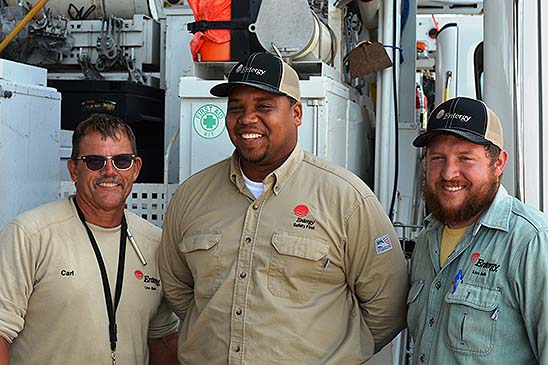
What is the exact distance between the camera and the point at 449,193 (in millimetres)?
2137

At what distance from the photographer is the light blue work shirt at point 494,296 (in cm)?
193

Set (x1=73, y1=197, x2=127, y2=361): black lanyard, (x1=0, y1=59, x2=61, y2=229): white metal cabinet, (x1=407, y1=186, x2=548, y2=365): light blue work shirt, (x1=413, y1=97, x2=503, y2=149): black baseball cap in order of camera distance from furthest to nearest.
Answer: (x1=0, y1=59, x2=61, y2=229): white metal cabinet → (x1=73, y1=197, x2=127, y2=361): black lanyard → (x1=413, y1=97, x2=503, y2=149): black baseball cap → (x1=407, y1=186, x2=548, y2=365): light blue work shirt

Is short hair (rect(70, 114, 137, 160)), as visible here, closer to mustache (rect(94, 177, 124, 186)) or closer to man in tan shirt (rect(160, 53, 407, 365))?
mustache (rect(94, 177, 124, 186))

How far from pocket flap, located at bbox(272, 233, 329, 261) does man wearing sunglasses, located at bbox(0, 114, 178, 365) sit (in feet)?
1.78

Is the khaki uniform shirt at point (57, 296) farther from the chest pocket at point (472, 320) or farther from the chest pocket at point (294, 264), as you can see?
the chest pocket at point (472, 320)

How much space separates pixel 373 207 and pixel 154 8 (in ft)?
9.19

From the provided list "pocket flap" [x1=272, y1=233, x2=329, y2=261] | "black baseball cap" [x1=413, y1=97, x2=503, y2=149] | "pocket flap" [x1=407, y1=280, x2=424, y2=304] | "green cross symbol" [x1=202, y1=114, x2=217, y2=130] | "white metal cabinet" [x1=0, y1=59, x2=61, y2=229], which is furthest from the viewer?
"white metal cabinet" [x1=0, y1=59, x2=61, y2=229]

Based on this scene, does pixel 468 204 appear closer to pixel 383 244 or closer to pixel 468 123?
pixel 468 123

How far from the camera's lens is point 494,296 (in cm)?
198

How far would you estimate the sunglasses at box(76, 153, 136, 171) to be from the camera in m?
2.62

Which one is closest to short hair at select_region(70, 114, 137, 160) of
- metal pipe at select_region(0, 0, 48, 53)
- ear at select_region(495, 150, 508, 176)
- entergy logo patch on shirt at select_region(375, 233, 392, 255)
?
entergy logo patch on shirt at select_region(375, 233, 392, 255)

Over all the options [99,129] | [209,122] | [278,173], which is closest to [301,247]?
[278,173]

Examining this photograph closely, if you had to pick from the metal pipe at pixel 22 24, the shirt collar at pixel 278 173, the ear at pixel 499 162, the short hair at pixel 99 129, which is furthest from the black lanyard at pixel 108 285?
the metal pipe at pixel 22 24

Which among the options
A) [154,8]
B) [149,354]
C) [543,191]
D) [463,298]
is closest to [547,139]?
[543,191]
